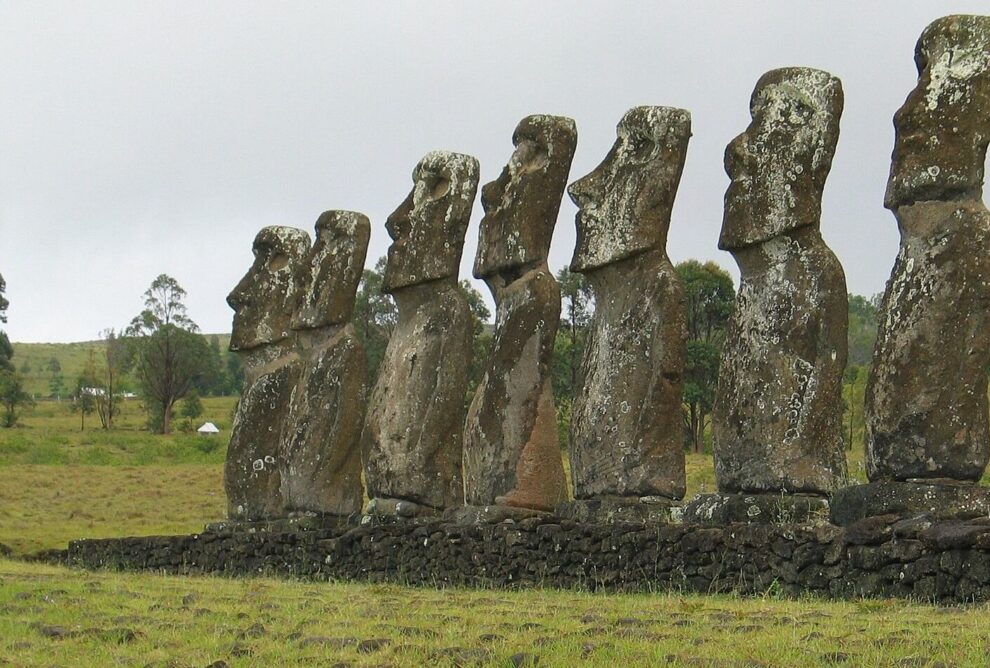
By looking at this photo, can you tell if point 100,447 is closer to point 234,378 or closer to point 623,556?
point 623,556

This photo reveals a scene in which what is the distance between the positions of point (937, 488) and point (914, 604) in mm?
1275

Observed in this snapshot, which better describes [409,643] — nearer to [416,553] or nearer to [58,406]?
[416,553]

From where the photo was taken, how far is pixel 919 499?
12.5 metres

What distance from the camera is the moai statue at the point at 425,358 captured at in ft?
59.6

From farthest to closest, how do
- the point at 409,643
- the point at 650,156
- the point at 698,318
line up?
the point at 698,318 → the point at 650,156 → the point at 409,643

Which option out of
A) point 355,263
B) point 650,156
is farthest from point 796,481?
point 355,263

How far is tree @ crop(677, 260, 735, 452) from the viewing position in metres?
33.7

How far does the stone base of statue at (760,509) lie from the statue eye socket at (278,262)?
351 inches

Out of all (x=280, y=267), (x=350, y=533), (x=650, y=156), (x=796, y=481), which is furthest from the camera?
(x=280, y=267)

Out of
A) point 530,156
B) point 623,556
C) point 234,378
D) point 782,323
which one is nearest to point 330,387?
point 530,156

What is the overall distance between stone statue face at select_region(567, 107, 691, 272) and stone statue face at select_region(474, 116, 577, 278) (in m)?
0.96

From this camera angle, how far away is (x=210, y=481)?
1470 inches

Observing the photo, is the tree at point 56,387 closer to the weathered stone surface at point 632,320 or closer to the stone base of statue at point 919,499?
the weathered stone surface at point 632,320

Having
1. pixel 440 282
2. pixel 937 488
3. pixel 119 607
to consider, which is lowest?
pixel 119 607
